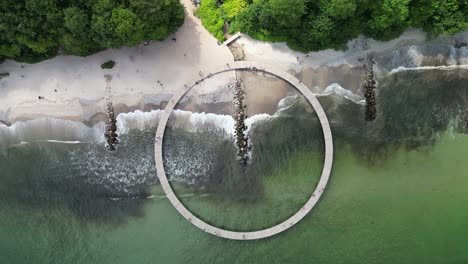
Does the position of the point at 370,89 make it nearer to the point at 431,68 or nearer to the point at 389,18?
the point at 431,68

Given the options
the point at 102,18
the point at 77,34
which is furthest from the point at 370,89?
the point at 77,34

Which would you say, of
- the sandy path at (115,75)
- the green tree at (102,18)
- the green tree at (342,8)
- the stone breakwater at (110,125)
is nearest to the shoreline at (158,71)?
the sandy path at (115,75)

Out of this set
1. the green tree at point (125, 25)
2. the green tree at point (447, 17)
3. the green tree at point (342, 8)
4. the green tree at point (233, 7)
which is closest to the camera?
the green tree at point (125, 25)

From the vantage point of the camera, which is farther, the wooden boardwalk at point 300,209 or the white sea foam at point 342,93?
the white sea foam at point 342,93

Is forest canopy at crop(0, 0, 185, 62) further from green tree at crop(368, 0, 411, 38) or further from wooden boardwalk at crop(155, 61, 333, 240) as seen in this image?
green tree at crop(368, 0, 411, 38)

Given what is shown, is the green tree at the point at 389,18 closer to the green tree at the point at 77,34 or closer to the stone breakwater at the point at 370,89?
the stone breakwater at the point at 370,89

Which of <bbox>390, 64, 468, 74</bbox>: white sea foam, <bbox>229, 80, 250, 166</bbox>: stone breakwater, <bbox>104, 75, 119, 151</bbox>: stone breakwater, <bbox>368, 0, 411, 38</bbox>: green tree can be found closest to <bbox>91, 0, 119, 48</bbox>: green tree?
<bbox>104, 75, 119, 151</bbox>: stone breakwater

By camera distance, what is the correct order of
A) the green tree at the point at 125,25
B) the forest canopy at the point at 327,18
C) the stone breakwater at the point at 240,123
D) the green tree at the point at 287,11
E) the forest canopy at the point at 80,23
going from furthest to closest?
1. the stone breakwater at the point at 240,123
2. the forest canopy at the point at 327,18
3. the green tree at the point at 287,11
4. the green tree at the point at 125,25
5. the forest canopy at the point at 80,23
